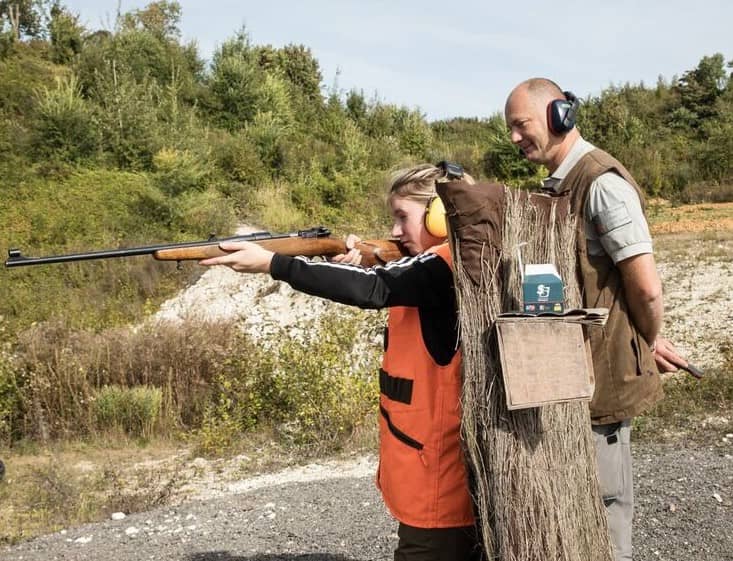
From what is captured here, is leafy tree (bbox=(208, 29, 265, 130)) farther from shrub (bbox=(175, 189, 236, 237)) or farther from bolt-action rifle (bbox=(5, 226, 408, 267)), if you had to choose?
bolt-action rifle (bbox=(5, 226, 408, 267))

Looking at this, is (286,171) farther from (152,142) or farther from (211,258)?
(211,258)

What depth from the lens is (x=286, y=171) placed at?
19.2 m

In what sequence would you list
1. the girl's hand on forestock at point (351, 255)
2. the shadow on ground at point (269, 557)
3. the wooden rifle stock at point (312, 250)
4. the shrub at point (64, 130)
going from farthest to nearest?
the shrub at point (64, 130)
the shadow on ground at point (269, 557)
the girl's hand on forestock at point (351, 255)
the wooden rifle stock at point (312, 250)

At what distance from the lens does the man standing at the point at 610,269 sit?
7.87ft

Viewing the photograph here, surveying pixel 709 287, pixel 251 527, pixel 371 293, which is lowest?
pixel 251 527

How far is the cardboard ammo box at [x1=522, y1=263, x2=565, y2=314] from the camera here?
210cm

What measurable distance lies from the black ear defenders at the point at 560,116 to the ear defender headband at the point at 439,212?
0.42 metres

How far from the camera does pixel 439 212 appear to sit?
241 cm

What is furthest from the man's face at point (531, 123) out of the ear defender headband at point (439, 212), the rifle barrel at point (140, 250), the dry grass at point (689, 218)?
the dry grass at point (689, 218)

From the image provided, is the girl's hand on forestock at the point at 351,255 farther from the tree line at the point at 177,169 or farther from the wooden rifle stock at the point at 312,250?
the tree line at the point at 177,169

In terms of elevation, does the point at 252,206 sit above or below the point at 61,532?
above

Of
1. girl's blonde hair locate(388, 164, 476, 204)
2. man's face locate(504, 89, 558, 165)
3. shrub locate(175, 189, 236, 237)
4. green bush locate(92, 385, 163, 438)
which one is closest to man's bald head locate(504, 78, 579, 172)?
man's face locate(504, 89, 558, 165)

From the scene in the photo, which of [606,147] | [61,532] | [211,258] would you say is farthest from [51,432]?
[606,147]

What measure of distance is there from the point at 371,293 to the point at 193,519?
11.4ft
